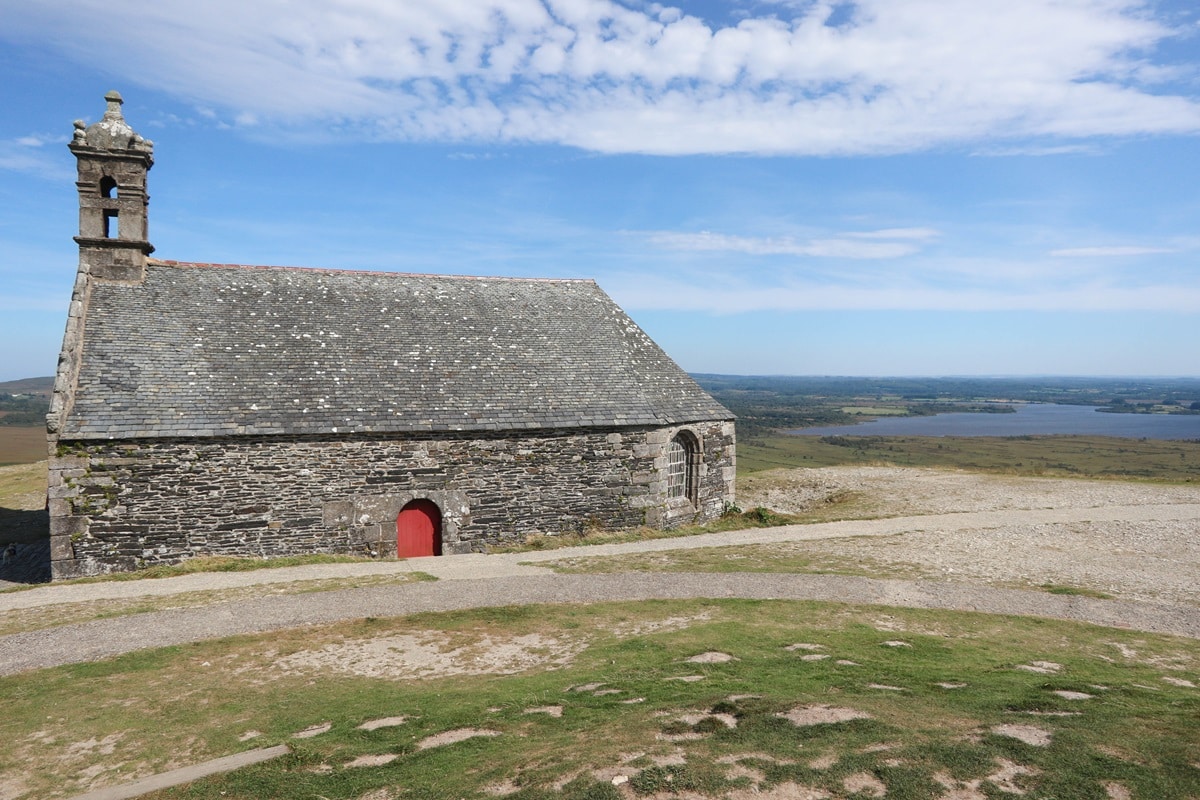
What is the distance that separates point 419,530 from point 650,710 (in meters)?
12.9

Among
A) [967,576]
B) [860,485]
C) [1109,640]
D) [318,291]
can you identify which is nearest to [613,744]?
[1109,640]

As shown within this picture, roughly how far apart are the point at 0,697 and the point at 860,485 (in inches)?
1093

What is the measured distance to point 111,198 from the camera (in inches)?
800

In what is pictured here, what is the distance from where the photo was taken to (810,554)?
17.6 metres

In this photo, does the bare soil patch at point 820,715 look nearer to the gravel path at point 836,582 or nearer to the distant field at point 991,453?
the gravel path at point 836,582

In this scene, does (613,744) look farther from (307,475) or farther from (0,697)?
(307,475)

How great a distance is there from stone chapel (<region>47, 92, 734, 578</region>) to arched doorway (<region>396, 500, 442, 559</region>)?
0.14 ft

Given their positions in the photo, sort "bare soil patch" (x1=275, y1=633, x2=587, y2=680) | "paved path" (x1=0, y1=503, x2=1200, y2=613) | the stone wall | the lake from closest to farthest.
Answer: "bare soil patch" (x1=275, y1=633, x2=587, y2=680)
"paved path" (x1=0, y1=503, x2=1200, y2=613)
the stone wall
the lake

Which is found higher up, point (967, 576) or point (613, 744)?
point (613, 744)

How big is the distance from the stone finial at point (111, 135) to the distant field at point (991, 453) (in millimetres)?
48509

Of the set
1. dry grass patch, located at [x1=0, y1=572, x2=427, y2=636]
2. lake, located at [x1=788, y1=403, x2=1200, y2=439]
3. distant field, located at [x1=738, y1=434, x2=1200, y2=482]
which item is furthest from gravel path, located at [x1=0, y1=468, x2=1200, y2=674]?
lake, located at [x1=788, y1=403, x2=1200, y2=439]

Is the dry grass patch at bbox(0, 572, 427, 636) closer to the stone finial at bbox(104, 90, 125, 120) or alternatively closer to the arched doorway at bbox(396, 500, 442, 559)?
the arched doorway at bbox(396, 500, 442, 559)

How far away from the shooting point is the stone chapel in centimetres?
1680

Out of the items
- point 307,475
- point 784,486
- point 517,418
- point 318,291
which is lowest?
point 784,486
